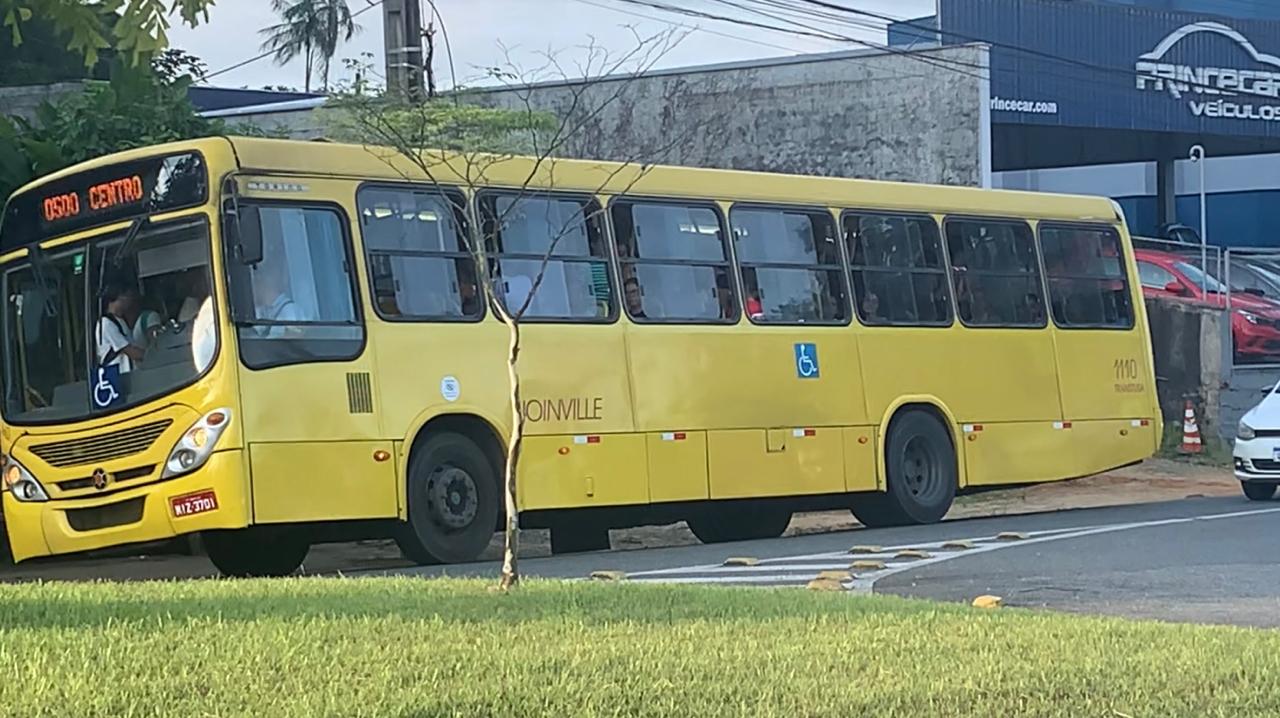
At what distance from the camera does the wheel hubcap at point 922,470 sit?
62.4 ft

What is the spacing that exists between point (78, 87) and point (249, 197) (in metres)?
11.7

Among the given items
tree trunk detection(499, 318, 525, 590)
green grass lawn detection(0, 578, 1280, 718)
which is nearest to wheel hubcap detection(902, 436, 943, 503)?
green grass lawn detection(0, 578, 1280, 718)

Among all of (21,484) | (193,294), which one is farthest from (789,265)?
(21,484)

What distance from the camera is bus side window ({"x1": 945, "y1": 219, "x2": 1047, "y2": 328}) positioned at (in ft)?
64.8

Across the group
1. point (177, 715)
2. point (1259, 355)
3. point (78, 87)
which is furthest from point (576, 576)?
point (1259, 355)

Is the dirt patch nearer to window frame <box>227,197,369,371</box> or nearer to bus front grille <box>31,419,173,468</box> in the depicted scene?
bus front grille <box>31,419,173,468</box>

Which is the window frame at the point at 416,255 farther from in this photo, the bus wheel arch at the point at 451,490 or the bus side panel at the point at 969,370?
the bus side panel at the point at 969,370

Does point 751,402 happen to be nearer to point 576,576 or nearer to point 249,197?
point 576,576

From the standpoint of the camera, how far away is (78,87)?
80.5 ft

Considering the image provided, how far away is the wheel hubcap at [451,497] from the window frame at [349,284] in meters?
1.25

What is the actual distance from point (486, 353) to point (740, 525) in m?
4.84

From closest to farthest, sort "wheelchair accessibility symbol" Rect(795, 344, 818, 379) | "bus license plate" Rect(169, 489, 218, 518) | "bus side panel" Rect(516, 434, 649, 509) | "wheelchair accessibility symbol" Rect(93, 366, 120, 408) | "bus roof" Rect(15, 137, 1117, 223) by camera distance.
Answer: "bus license plate" Rect(169, 489, 218, 518), "wheelchair accessibility symbol" Rect(93, 366, 120, 408), "bus roof" Rect(15, 137, 1117, 223), "bus side panel" Rect(516, 434, 649, 509), "wheelchair accessibility symbol" Rect(795, 344, 818, 379)

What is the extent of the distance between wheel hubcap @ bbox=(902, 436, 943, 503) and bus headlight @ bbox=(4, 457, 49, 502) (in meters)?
8.49

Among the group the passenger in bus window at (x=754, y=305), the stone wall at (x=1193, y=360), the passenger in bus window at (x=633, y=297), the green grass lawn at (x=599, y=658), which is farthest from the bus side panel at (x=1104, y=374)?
the green grass lawn at (x=599, y=658)
